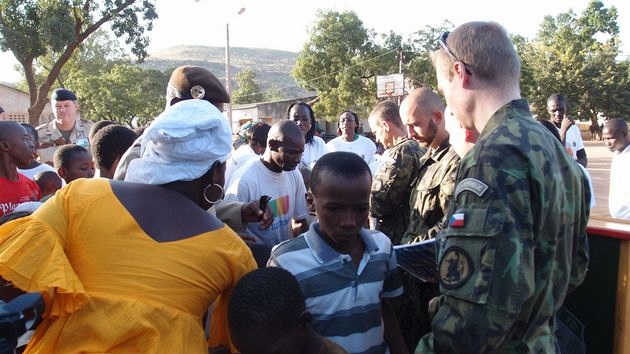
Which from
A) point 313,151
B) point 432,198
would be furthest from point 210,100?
point 313,151

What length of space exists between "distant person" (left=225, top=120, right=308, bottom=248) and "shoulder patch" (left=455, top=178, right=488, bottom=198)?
1.85 m

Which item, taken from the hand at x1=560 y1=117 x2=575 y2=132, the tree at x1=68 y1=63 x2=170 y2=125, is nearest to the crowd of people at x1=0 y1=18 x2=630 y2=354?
the hand at x1=560 y1=117 x2=575 y2=132

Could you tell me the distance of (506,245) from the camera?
127 centimetres

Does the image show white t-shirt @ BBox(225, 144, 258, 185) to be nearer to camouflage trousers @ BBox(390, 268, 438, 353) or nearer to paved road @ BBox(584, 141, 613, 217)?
camouflage trousers @ BBox(390, 268, 438, 353)

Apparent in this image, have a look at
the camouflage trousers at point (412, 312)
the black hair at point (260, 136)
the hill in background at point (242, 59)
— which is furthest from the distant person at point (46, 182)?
the hill in background at point (242, 59)

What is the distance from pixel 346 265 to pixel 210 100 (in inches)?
54.4

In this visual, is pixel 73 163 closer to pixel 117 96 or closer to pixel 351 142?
pixel 351 142

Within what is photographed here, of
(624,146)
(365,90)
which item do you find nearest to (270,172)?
(624,146)

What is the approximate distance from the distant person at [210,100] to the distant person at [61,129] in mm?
2833

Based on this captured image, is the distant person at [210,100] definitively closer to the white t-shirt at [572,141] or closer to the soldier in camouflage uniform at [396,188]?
the soldier in camouflage uniform at [396,188]

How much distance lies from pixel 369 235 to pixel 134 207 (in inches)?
37.4

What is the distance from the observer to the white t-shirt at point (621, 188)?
15.0 ft

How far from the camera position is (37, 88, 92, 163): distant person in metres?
5.10

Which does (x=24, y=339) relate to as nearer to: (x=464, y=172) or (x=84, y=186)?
(x=84, y=186)
